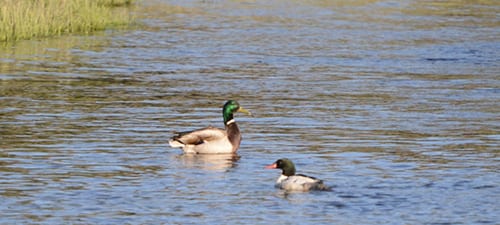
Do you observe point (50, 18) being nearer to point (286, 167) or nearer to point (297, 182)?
point (286, 167)

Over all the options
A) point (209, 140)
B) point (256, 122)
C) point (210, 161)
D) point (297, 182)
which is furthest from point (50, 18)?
point (297, 182)

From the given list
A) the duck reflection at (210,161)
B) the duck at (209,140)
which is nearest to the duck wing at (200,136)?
the duck at (209,140)

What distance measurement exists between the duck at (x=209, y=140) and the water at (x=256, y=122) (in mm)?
175

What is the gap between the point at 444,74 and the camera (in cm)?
2819

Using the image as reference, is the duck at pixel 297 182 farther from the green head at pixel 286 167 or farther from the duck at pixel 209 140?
the duck at pixel 209 140

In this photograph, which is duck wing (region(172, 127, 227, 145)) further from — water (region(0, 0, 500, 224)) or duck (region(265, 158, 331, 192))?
duck (region(265, 158, 331, 192))

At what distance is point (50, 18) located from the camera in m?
34.6

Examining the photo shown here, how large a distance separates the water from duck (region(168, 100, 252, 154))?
0.57 feet

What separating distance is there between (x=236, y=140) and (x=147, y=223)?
482 cm

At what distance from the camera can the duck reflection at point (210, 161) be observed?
16273 millimetres

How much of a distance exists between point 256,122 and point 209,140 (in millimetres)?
3245

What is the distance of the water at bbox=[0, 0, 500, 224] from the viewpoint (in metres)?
13.5

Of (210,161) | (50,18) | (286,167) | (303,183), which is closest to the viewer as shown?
(303,183)

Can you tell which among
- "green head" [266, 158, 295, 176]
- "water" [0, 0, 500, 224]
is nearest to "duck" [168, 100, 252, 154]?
"water" [0, 0, 500, 224]
